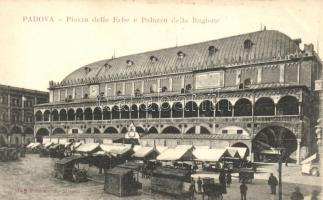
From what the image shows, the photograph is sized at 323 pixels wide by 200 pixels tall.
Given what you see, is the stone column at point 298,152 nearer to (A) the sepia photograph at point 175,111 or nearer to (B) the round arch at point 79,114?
(A) the sepia photograph at point 175,111

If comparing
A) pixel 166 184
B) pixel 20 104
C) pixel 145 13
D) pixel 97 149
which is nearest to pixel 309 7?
pixel 145 13

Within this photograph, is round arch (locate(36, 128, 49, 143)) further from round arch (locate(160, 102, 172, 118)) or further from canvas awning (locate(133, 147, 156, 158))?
canvas awning (locate(133, 147, 156, 158))

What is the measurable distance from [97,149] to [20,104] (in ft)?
A: 86.4

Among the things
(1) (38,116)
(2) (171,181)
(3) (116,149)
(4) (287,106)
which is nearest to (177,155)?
(2) (171,181)

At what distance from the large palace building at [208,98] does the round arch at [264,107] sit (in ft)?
0.29

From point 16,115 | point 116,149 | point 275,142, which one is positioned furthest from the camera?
point 16,115

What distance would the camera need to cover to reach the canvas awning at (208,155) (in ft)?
62.5

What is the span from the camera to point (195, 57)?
36.3m

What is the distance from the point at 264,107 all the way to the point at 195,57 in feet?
33.9

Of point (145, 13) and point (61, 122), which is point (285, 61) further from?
point (61, 122)

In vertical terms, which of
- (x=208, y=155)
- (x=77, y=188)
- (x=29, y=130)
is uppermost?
(x=208, y=155)

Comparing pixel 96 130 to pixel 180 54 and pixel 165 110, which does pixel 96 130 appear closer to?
pixel 165 110

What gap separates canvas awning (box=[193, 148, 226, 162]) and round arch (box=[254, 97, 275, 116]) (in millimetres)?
11291

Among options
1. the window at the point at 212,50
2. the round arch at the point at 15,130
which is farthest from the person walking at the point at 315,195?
the round arch at the point at 15,130
